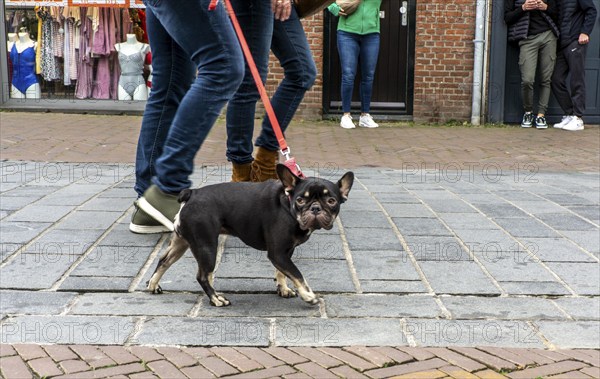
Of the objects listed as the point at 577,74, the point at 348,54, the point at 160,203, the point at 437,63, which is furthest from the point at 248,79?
the point at 577,74

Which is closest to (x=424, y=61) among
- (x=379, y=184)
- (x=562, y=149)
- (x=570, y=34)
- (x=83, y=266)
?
(x=570, y=34)

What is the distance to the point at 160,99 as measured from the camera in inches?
169

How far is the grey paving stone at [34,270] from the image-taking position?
3.49 metres

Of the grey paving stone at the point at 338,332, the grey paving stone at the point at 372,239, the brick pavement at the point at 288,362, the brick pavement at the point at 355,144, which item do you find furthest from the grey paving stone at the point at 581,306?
the brick pavement at the point at 355,144

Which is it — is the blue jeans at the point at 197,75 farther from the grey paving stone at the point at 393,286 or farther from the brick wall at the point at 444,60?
the brick wall at the point at 444,60

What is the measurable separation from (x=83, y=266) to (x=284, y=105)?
1.48 metres

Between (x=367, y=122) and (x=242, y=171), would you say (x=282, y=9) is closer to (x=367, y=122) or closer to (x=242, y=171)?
(x=242, y=171)

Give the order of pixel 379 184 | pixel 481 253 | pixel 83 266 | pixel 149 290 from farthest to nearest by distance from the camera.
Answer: pixel 379 184, pixel 481 253, pixel 83 266, pixel 149 290

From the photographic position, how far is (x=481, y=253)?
413 centimetres

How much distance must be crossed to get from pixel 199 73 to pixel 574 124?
8400 millimetres

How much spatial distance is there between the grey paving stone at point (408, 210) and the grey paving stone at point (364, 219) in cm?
11

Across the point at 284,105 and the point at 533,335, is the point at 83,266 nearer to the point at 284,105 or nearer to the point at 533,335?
the point at 284,105

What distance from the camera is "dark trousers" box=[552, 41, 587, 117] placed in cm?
Answer: 1088

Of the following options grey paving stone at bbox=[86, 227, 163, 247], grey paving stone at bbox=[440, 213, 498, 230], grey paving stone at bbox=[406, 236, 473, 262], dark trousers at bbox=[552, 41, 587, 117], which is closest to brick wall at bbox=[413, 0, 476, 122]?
dark trousers at bbox=[552, 41, 587, 117]
